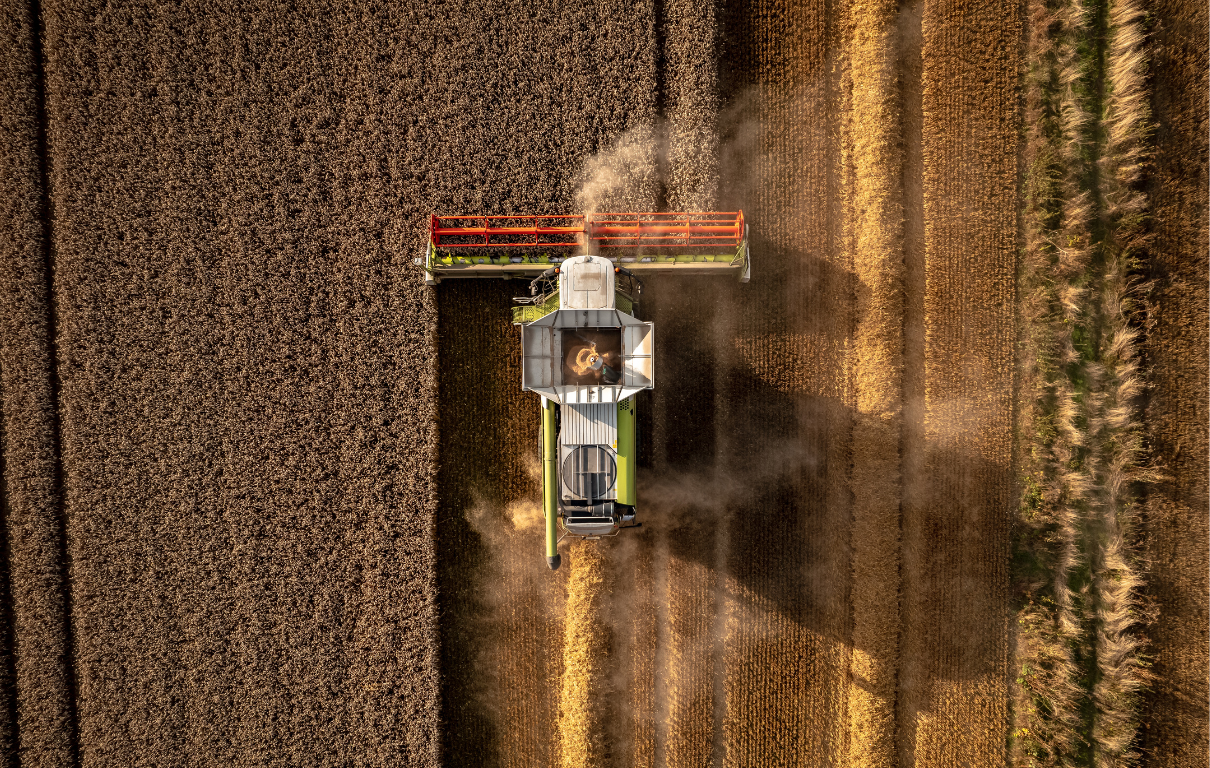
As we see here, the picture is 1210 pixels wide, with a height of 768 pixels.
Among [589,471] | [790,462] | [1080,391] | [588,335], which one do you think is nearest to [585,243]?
[588,335]

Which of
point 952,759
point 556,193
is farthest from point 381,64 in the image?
point 952,759

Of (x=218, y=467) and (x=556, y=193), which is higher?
(x=556, y=193)

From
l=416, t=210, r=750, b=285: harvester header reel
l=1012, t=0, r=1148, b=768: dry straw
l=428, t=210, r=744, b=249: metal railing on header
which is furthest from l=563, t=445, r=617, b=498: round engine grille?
l=1012, t=0, r=1148, b=768: dry straw

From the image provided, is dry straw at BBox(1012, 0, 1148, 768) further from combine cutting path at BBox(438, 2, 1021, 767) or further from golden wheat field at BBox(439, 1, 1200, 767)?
combine cutting path at BBox(438, 2, 1021, 767)

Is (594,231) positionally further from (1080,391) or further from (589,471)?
(1080,391)

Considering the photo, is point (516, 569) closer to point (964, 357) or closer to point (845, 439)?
point (845, 439)
